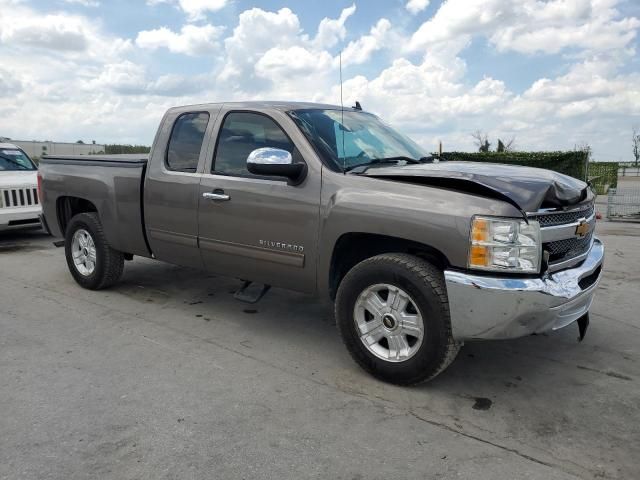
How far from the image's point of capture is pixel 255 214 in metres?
4.14

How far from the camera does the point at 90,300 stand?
18.1 feet

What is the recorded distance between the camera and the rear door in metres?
4.62

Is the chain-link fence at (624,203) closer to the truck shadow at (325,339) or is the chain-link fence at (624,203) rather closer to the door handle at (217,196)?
the truck shadow at (325,339)

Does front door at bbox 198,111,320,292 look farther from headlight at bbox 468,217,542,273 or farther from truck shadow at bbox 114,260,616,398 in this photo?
headlight at bbox 468,217,542,273

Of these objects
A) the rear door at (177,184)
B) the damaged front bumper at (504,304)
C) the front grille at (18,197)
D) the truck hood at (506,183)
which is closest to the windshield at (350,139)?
the truck hood at (506,183)

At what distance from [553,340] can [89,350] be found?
3.64 metres

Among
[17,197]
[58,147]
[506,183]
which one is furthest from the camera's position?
[58,147]

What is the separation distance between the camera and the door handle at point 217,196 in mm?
4314

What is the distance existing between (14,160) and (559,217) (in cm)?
951

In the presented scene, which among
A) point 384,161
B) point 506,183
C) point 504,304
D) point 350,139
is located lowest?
point 504,304

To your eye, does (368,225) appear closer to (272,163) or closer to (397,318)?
(397,318)

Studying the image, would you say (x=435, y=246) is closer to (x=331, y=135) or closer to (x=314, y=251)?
(x=314, y=251)

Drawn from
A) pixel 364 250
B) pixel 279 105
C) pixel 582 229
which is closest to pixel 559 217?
pixel 582 229

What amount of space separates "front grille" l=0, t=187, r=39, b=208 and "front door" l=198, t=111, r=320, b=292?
578 cm
